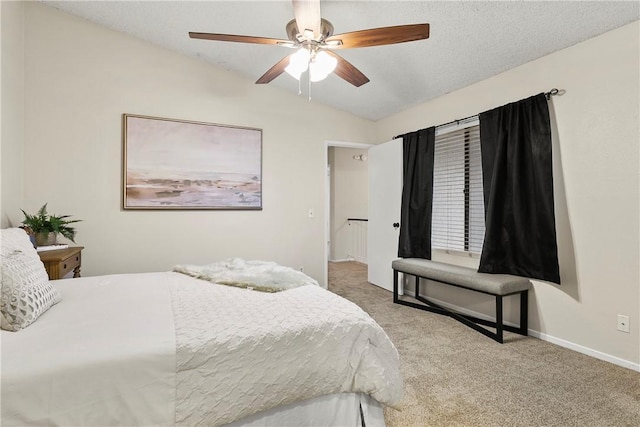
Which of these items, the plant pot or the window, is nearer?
the plant pot

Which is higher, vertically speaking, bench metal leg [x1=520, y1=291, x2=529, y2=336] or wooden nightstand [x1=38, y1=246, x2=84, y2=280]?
wooden nightstand [x1=38, y1=246, x2=84, y2=280]

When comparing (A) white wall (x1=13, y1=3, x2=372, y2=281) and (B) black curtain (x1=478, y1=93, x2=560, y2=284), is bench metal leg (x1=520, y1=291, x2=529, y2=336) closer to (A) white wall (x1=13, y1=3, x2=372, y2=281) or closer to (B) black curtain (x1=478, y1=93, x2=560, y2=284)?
(B) black curtain (x1=478, y1=93, x2=560, y2=284)

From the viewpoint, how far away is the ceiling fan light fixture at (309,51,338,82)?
2.12 meters

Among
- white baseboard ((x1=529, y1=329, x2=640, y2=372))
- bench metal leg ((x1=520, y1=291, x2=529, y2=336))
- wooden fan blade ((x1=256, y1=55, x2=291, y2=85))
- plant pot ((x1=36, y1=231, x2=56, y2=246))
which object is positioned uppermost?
wooden fan blade ((x1=256, y1=55, x2=291, y2=85))

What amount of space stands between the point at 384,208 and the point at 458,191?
1.08 meters

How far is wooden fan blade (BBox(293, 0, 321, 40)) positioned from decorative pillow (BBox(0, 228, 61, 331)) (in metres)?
1.86

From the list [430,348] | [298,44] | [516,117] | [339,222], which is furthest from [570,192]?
[339,222]

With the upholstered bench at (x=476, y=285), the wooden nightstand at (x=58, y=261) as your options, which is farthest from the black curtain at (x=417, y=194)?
the wooden nightstand at (x=58, y=261)

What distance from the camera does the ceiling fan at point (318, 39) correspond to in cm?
180

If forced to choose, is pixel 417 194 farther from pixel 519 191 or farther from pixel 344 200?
pixel 344 200

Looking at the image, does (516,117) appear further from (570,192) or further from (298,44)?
(298,44)

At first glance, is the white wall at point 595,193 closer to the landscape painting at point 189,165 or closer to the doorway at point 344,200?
the landscape painting at point 189,165

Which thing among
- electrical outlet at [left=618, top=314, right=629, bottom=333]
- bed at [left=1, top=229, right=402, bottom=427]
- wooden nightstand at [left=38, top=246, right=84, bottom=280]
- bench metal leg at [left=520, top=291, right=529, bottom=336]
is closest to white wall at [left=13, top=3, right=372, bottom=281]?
wooden nightstand at [left=38, top=246, right=84, bottom=280]

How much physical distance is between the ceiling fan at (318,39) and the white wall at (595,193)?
154 centimetres
